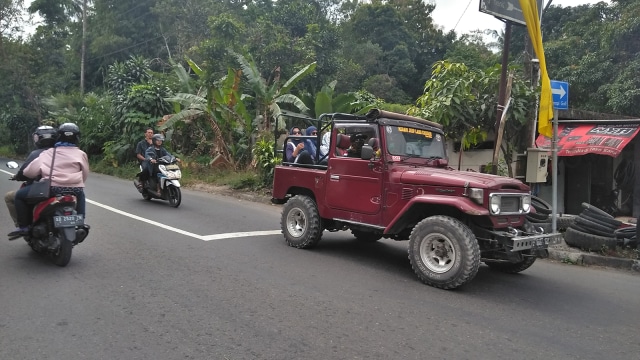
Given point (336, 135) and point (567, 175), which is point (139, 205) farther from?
point (567, 175)

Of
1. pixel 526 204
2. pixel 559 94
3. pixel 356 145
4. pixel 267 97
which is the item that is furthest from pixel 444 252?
pixel 267 97

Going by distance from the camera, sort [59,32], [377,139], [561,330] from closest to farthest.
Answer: [561,330] < [377,139] < [59,32]

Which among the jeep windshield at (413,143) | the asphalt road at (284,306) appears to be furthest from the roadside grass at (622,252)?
the jeep windshield at (413,143)

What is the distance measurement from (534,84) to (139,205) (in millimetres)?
Result: 8896

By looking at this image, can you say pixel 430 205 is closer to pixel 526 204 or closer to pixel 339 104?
pixel 526 204

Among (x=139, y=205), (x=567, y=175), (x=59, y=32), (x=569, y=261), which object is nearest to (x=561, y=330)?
(x=569, y=261)

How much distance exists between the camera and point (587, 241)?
7.79m

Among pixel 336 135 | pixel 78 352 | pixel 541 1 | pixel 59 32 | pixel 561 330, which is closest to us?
pixel 78 352

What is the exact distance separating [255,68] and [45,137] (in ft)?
35.4

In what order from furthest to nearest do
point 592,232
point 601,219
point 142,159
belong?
1. point 142,159
2. point 601,219
3. point 592,232

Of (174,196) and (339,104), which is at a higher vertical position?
(339,104)

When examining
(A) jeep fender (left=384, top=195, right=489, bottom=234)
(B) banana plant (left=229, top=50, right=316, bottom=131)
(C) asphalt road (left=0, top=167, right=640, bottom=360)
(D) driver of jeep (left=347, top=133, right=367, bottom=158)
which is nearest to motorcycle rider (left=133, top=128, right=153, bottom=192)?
(C) asphalt road (left=0, top=167, right=640, bottom=360)

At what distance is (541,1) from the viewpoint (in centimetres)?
972

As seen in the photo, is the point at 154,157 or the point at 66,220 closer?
the point at 66,220
